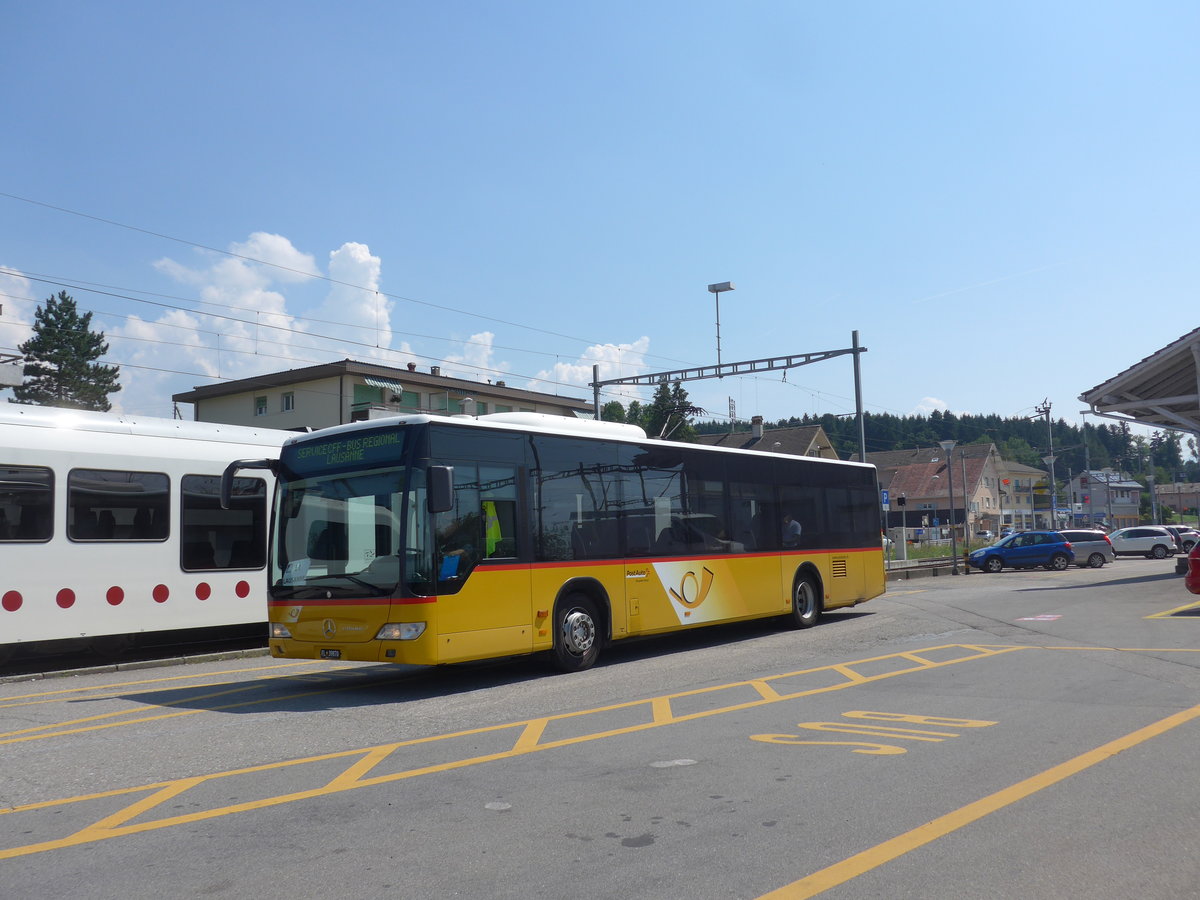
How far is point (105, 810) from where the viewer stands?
605cm

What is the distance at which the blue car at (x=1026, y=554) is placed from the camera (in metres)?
39.2

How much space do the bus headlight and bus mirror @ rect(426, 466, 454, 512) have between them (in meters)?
1.18

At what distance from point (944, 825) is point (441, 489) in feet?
20.1

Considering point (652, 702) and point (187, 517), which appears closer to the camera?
point (652, 702)

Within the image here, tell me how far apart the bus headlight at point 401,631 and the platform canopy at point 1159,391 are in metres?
24.8

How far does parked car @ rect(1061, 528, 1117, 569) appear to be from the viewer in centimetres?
4109

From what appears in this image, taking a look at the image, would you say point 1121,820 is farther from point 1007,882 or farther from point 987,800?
point 1007,882

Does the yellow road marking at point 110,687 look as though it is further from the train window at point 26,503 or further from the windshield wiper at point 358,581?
the windshield wiper at point 358,581

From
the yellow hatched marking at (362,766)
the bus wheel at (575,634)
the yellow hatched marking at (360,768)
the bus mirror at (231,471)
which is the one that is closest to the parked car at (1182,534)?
the bus wheel at (575,634)

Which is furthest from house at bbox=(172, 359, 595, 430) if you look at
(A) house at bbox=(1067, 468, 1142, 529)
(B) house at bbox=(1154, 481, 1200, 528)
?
(B) house at bbox=(1154, 481, 1200, 528)

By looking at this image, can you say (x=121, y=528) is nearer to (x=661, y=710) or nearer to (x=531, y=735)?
(x=531, y=735)

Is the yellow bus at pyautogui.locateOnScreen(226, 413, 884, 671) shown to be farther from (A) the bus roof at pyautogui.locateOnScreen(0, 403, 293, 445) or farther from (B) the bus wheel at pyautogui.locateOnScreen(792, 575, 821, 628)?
(A) the bus roof at pyautogui.locateOnScreen(0, 403, 293, 445)

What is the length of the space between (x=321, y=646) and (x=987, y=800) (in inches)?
282

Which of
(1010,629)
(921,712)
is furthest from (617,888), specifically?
(1010,629)
